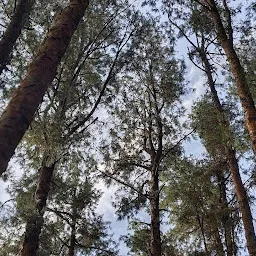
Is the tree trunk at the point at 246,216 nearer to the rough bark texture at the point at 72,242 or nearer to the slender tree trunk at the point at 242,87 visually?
the slender tree trunk at the point at 242,87

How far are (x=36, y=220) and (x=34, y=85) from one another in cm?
543

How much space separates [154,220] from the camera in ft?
42.2

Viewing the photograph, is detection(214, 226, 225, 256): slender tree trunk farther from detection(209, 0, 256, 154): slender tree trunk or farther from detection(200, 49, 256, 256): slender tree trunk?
detection(209, 0, 256, 154): slender tree trunk

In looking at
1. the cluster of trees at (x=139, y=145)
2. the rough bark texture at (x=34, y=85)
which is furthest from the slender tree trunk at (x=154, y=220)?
the rough bark texture at (x=34, y=85)

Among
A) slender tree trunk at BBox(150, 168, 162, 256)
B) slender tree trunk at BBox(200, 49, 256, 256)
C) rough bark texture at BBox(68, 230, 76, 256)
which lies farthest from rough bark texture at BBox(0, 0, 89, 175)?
rough bark texture at BBox(68, 230, 76, 256)

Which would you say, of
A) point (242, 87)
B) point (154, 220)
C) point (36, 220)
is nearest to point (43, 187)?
point (36, 220)

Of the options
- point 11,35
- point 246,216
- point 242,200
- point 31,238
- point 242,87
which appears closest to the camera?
point 11,35

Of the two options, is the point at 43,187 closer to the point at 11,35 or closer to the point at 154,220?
the point at 154,220

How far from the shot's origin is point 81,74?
43.0 feet

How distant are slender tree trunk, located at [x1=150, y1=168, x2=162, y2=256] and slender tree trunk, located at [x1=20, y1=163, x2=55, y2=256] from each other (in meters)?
3.95

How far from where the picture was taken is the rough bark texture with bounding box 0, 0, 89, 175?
362cm

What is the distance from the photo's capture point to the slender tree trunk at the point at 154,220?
12.3 metres

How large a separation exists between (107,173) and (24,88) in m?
11.3

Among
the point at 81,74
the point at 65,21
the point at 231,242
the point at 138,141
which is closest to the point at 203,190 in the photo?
the point at 231,242
